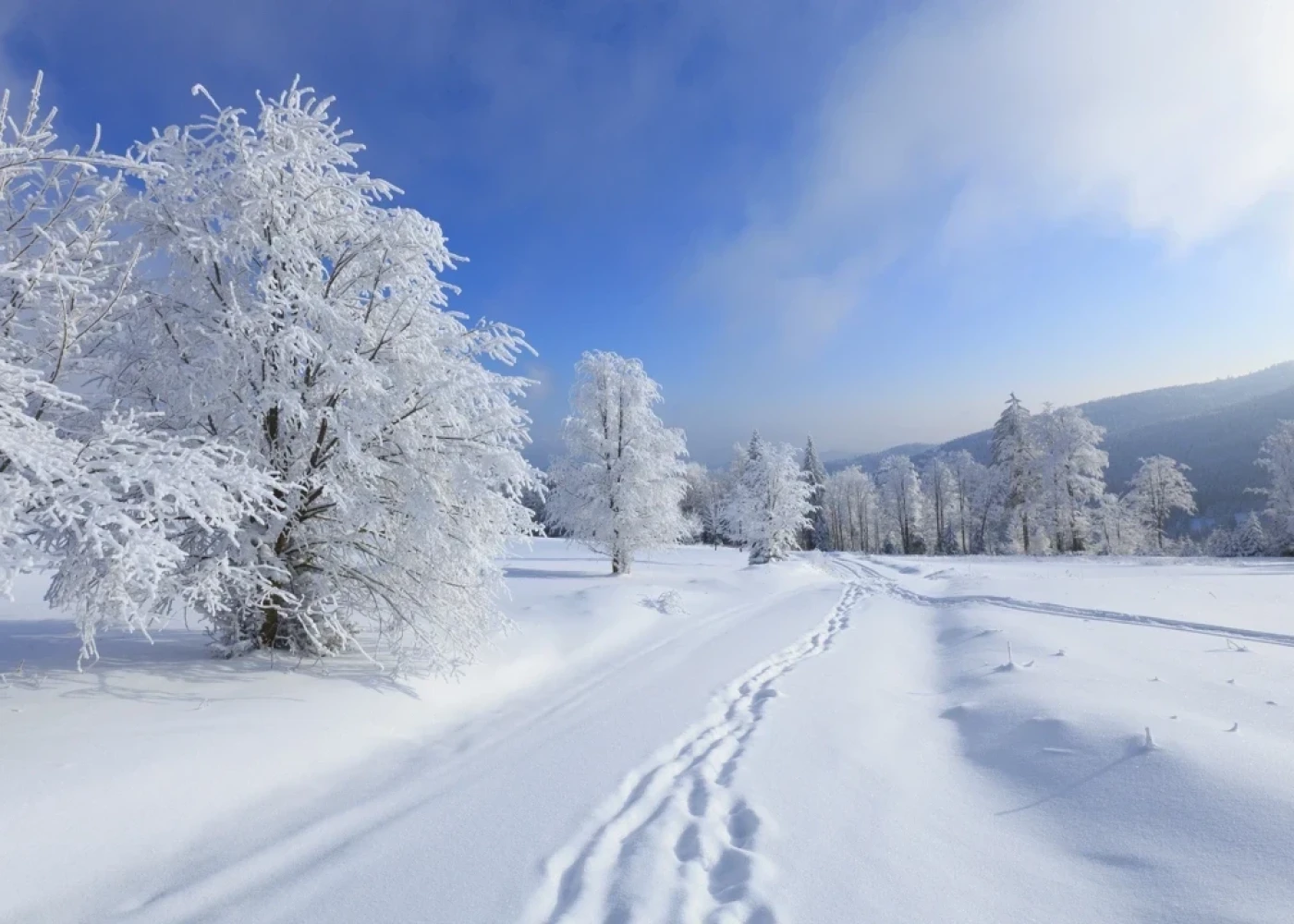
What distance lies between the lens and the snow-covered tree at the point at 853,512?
7644cm

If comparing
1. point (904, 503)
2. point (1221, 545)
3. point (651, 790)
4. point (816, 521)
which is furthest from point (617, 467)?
point (904, 503)

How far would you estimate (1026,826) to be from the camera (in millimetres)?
3672

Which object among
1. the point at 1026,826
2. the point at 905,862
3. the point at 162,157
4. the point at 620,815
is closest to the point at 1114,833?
the point at 1026,826

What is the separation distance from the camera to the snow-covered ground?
3.10m

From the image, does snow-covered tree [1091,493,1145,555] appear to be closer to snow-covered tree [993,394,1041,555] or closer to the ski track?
snow-covered tree [993,394,1041,555]

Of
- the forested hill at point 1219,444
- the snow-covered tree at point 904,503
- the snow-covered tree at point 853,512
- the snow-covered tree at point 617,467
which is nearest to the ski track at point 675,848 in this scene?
the snow-covered tree at point 617,467

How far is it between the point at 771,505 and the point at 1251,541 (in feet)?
91.5

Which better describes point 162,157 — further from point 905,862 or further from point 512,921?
point 905,862

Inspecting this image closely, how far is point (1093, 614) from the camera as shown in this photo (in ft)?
40.8

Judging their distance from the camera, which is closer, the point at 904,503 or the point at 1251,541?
the point at 1251,541

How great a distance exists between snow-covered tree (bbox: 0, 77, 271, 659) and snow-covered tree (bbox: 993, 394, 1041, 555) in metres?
45.5

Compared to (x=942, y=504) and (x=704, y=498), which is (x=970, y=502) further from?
(x=704, y=498)

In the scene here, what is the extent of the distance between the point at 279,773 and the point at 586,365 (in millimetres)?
21060

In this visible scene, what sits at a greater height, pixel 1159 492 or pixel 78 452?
pixel 1159 492
